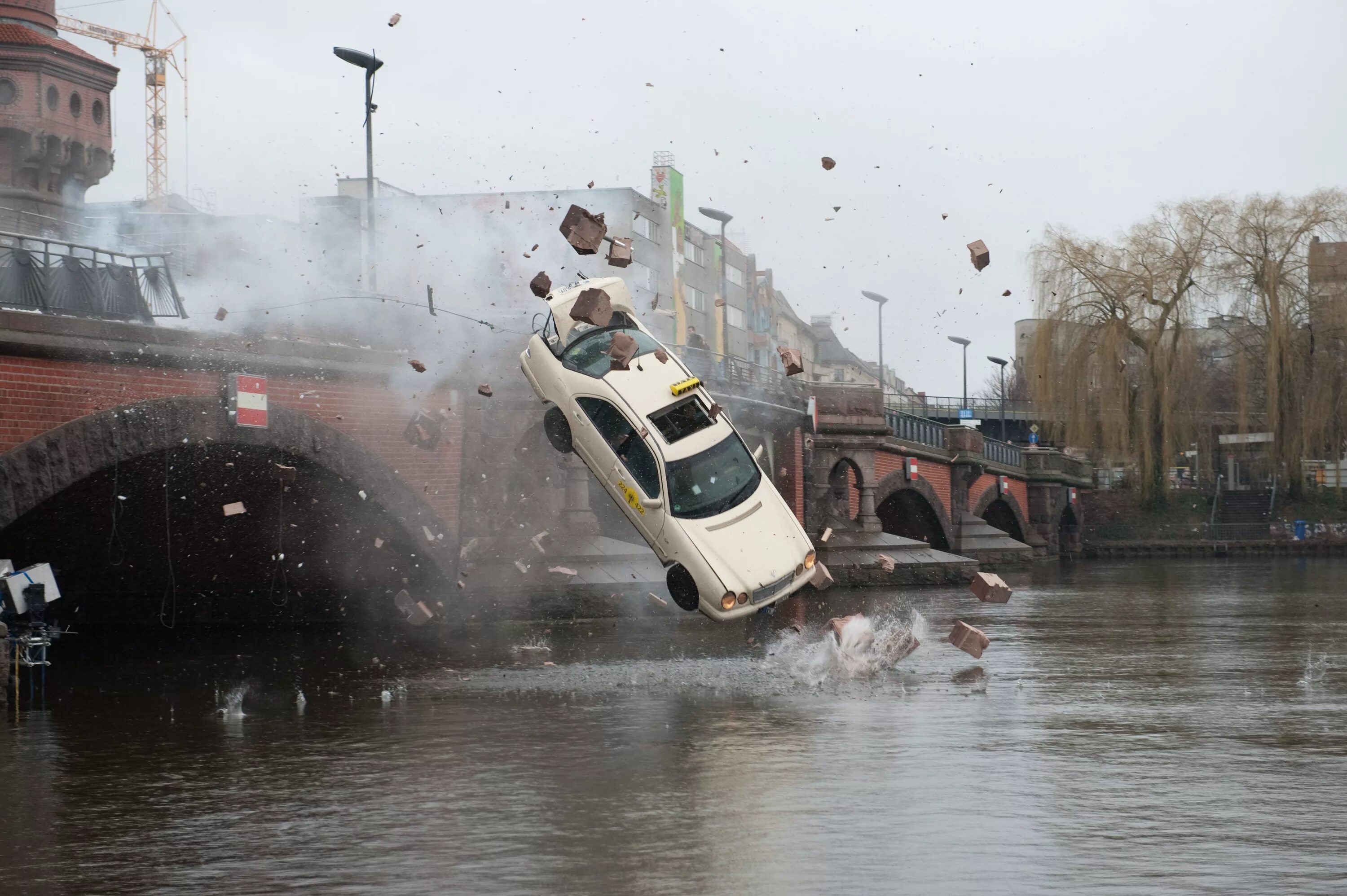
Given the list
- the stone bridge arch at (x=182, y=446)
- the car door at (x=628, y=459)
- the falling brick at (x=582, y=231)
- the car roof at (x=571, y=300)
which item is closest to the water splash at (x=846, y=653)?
the car door at (x=628, y=459)

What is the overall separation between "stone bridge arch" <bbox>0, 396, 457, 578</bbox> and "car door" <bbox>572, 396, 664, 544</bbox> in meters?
4.97

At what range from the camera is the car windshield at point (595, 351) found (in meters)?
21.1

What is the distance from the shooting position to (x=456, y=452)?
93.1ft

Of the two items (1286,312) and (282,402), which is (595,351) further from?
(1286,312)

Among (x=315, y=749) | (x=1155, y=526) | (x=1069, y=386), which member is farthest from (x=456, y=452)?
(x=1155, y=526)

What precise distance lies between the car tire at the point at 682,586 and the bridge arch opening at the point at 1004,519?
47.1m

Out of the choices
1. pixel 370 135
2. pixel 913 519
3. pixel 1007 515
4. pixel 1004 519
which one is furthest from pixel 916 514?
pixel 370 135

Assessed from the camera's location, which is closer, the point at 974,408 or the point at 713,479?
the point at 713,479

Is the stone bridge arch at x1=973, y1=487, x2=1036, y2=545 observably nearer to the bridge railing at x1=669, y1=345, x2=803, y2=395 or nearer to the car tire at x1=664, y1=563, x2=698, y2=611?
Result: the bridge railing at x1=669, y1=345, x2=803, y2=395

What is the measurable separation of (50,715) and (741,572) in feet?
28.2

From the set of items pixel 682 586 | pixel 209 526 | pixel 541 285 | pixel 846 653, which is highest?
pixel 541 285

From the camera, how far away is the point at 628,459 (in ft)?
68.8

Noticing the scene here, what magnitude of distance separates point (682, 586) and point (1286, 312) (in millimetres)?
44628

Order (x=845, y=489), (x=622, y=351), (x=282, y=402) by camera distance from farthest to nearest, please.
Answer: (x=845, y=489), (x=282, y=402), (x=622, y=351)
